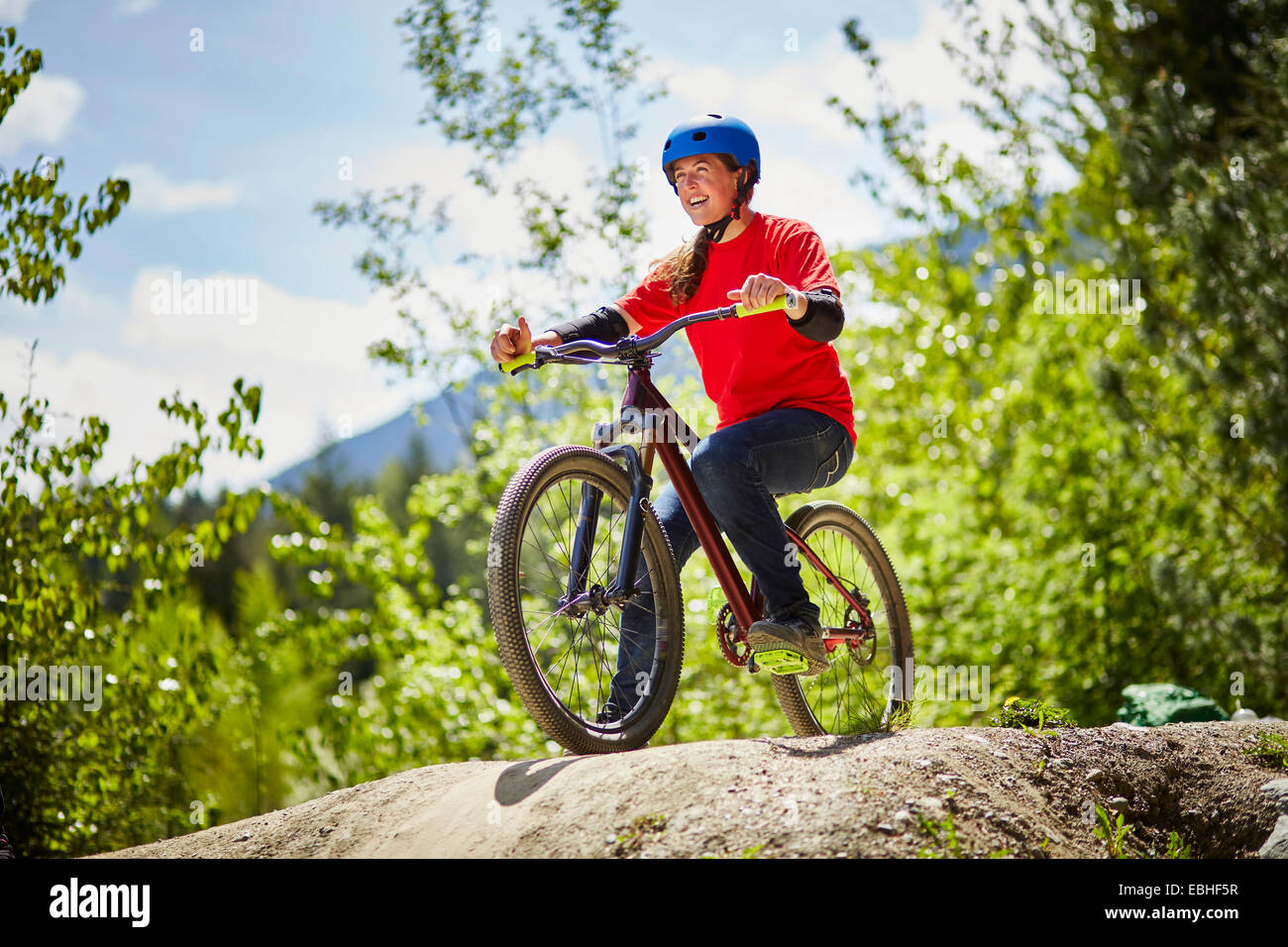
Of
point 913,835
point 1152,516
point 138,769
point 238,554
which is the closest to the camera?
point 913,835

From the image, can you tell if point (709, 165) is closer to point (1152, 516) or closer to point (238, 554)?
point (1152, 516)

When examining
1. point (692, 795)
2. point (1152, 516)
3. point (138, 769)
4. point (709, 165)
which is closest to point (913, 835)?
point (692, 795)

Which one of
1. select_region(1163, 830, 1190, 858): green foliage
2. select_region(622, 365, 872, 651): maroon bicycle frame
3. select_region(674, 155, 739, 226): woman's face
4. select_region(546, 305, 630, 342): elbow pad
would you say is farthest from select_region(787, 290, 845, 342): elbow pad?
select_region(1163, 830, 1190, 858): green foliage

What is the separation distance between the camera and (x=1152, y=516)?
297 inches

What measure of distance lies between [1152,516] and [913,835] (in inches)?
234

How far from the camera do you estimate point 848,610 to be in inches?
170

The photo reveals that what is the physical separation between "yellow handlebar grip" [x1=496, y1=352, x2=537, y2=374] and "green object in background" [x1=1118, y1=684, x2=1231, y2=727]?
140 inches

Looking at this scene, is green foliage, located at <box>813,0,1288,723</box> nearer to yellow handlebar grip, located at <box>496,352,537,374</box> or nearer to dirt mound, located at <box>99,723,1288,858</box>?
dirt mound, located at <box>99,723,1288,858</box>

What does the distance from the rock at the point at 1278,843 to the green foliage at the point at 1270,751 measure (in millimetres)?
387

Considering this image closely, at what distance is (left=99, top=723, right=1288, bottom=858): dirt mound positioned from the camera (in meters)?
2.52

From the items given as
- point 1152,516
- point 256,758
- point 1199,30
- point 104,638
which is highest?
point 1199,30

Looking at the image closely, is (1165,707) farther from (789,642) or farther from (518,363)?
(518,363)

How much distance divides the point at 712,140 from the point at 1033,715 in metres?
2.25

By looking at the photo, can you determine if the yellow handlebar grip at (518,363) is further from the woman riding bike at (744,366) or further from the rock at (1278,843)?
the rock at (1278,843)
